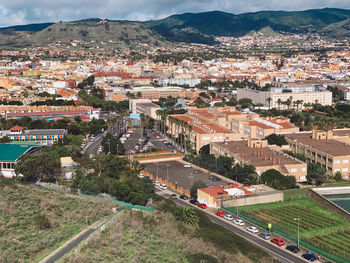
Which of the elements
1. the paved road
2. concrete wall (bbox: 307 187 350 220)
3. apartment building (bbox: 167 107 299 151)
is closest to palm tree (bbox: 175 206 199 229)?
the paved road

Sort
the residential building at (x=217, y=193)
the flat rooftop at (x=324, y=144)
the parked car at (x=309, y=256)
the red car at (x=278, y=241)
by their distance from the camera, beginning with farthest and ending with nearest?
the flat rooftop at (x=324, y=144), the residential building at (x=217, y=193), the red car at (x=278, y=241), the parked car at (x=309, y=256)

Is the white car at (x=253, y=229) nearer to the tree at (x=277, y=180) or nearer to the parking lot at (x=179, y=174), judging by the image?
the tree at (x=277, y=180)

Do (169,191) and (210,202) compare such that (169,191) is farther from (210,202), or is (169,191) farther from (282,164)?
(282,164)

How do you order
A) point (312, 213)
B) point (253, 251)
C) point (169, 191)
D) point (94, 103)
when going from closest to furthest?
point (253, 251)
point (312, 213)
point (169, 191)
point (94, 103)

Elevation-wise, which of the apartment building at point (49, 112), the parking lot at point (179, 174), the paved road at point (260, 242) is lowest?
the paved road at point (260, 242)

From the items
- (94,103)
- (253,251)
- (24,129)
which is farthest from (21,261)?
(94,103)

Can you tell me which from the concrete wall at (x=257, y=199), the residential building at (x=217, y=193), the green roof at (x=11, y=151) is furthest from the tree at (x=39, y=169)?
the concrete wall at (x=257, y=199)
